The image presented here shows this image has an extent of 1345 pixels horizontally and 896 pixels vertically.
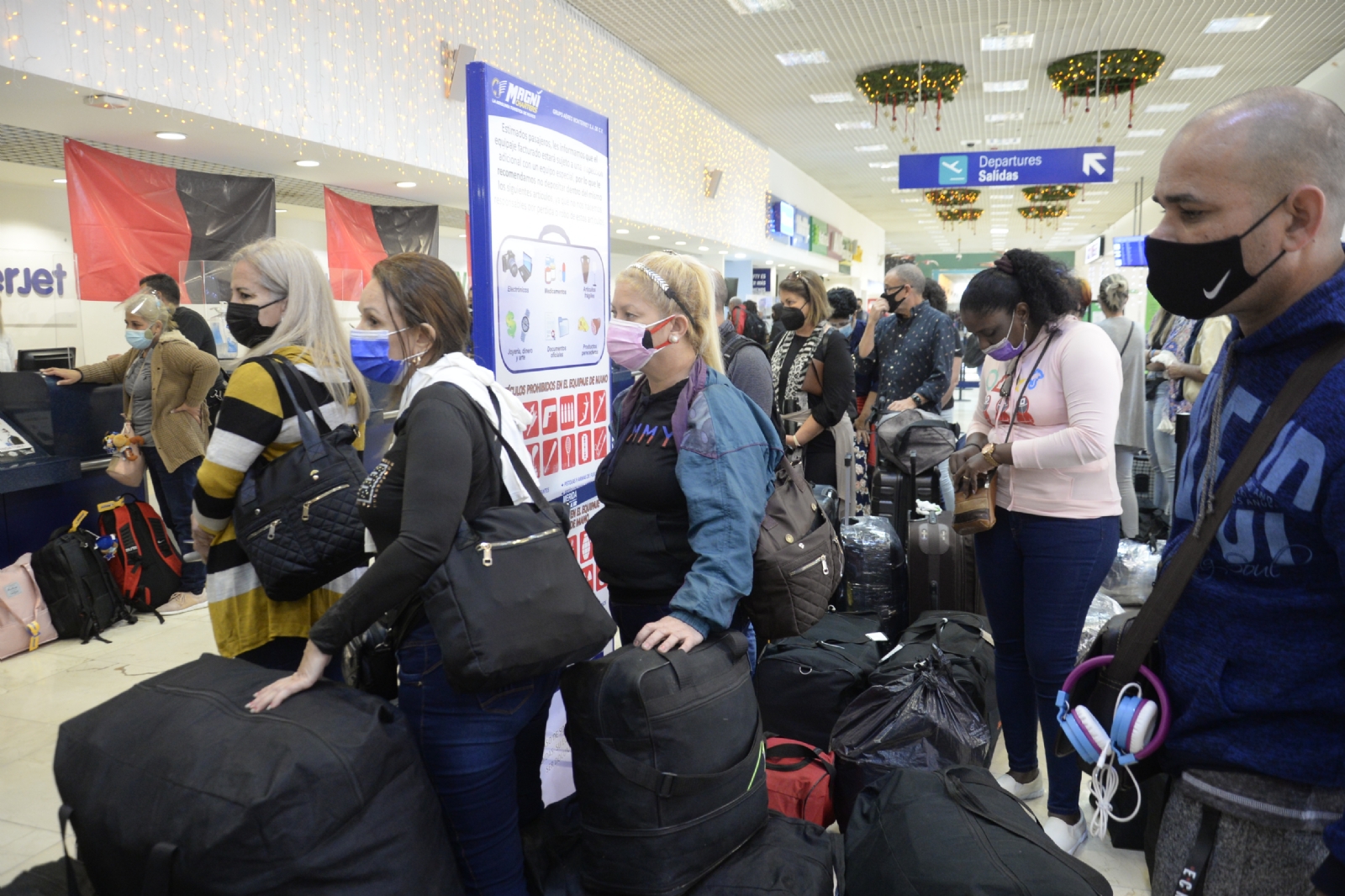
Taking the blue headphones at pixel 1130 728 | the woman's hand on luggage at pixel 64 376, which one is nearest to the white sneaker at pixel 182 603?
the woman's hand on luggage at pixel 64 376

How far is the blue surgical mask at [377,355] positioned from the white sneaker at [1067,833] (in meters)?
2.09

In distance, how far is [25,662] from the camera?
4117mm

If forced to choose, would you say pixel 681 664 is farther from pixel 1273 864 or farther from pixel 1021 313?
pixel 1021 313

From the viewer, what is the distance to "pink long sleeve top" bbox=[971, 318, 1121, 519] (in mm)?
2297

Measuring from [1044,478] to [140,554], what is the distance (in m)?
4.62

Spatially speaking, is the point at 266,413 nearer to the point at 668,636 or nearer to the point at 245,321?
the point at 245,321

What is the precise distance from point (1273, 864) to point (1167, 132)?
1576cm

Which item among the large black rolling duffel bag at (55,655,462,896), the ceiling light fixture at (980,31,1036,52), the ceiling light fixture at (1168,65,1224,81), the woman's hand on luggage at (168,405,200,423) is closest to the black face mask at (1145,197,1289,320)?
the large black rolling duffel bag at (55,655,462,896)

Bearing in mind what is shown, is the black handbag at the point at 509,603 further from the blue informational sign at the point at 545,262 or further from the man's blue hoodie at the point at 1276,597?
the man's blue hoodie at the point at 1276,597

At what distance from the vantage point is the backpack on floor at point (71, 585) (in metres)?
4.41

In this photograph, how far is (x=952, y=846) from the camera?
1692mm

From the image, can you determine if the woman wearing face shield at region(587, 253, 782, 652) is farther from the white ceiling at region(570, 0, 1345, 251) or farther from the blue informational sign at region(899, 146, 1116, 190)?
the blue informational sign at region(899, 146, 1116, 190)

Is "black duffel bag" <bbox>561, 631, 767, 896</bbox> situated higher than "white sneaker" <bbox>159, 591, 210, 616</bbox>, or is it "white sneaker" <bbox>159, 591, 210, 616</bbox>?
"black duffel bag" <bbox>561, 631, 767, 896</bbox>

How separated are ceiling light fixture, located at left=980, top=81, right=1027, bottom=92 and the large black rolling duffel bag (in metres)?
11.8
